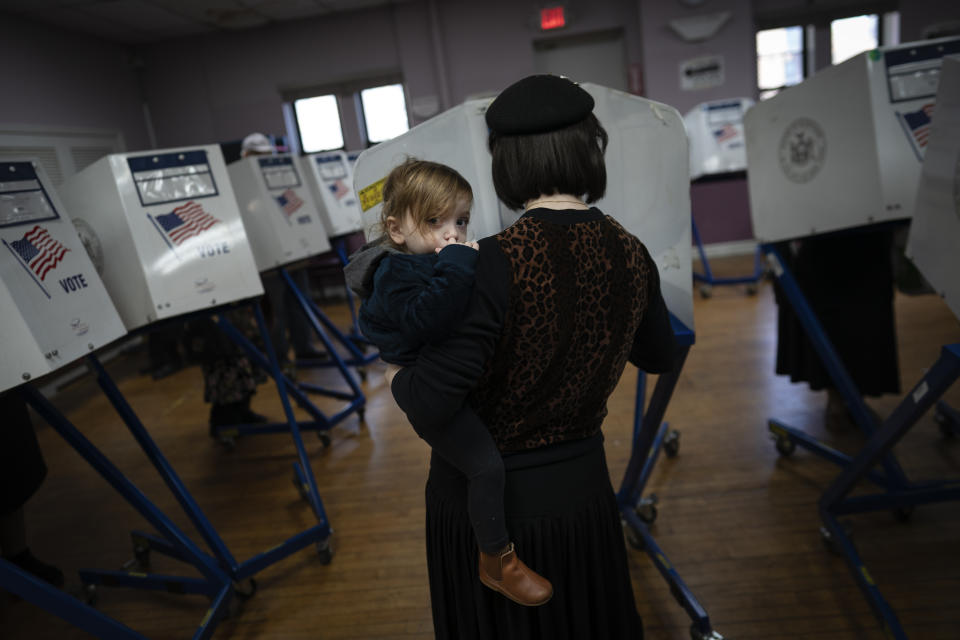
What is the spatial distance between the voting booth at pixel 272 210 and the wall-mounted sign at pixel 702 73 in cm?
464

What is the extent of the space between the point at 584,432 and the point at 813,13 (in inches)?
272

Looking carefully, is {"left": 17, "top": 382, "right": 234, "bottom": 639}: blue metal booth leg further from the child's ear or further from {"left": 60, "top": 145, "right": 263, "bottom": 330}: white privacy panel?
the child's ear

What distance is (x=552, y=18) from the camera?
20.6 feet

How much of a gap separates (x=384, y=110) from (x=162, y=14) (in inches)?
90.7

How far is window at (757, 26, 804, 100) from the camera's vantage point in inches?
249

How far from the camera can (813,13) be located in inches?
242

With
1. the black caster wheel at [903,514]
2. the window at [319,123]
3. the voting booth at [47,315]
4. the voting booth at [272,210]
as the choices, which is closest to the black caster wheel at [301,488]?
the voting booth at [47,315]

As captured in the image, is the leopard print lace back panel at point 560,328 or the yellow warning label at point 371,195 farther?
the yellow warning label at point 371,195

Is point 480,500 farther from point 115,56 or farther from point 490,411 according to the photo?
point 115,56

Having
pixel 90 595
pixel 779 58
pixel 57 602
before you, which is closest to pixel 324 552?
pixel 90 595

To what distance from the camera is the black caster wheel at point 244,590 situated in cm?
199

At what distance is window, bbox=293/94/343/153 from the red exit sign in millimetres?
2449

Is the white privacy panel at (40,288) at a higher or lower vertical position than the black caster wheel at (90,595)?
higher

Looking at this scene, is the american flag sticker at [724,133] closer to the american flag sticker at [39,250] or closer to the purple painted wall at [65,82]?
the american flag sticker at [39,250]
